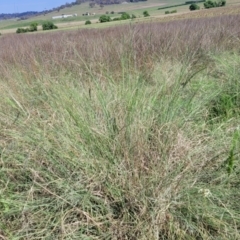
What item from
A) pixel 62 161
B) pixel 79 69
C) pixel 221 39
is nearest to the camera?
pixel 62 161

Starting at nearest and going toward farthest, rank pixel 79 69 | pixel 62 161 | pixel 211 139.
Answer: pixel 62 161
pixel 211 139
pixel 79 69

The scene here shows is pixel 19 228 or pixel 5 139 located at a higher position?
pixel 5 139

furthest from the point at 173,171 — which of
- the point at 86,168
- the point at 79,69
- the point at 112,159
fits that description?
the point at 79,69

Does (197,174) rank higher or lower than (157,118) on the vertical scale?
lower

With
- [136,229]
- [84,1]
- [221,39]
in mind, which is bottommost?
[84,1]

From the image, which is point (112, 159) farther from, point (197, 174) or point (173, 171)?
point (197, 174)

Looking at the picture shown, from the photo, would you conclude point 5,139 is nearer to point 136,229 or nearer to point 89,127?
point 89,127

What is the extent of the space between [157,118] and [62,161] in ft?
1.98

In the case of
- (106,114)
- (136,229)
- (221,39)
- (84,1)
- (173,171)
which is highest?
(106,114)

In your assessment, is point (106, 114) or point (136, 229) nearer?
point (136, 229)

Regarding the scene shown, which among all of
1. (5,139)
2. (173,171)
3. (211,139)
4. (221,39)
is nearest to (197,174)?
(173,171)

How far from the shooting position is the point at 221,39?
5.96 meters

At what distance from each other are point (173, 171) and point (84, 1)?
15414 cm

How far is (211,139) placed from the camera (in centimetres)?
198
